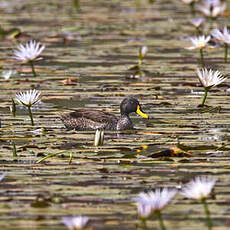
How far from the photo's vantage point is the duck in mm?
7883

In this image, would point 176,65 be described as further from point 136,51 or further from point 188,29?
point 188,29

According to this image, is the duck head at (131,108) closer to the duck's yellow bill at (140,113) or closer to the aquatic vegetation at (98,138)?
the duck's yellow bill at (140,113)

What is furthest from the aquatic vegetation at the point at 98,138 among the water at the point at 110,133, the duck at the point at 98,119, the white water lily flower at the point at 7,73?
the white water lily flower at the point at 7,73

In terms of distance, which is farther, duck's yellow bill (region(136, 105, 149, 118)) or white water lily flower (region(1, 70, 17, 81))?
white water lily flower (region(1, 70, 17, 81))

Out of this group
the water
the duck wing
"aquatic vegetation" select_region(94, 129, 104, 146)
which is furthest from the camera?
the duck wing

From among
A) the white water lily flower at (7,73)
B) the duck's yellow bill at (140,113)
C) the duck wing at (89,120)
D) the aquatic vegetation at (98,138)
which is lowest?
the aquatic vegetation at (98,138)

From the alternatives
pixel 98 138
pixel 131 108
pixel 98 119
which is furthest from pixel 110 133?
pixel 98 138

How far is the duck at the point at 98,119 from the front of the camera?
7.88 meters

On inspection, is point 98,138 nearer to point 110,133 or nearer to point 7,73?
point 110,133

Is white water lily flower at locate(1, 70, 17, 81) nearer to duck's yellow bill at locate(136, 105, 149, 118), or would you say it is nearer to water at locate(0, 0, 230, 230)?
water at locate(0, 0, 230, 230)

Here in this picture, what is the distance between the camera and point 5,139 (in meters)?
7.28

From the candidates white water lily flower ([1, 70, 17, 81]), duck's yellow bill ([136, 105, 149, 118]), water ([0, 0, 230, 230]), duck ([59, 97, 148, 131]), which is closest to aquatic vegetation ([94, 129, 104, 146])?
water ([0, 0, 230, 230])

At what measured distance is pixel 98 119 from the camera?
7945 mm

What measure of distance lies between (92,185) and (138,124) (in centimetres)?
255
